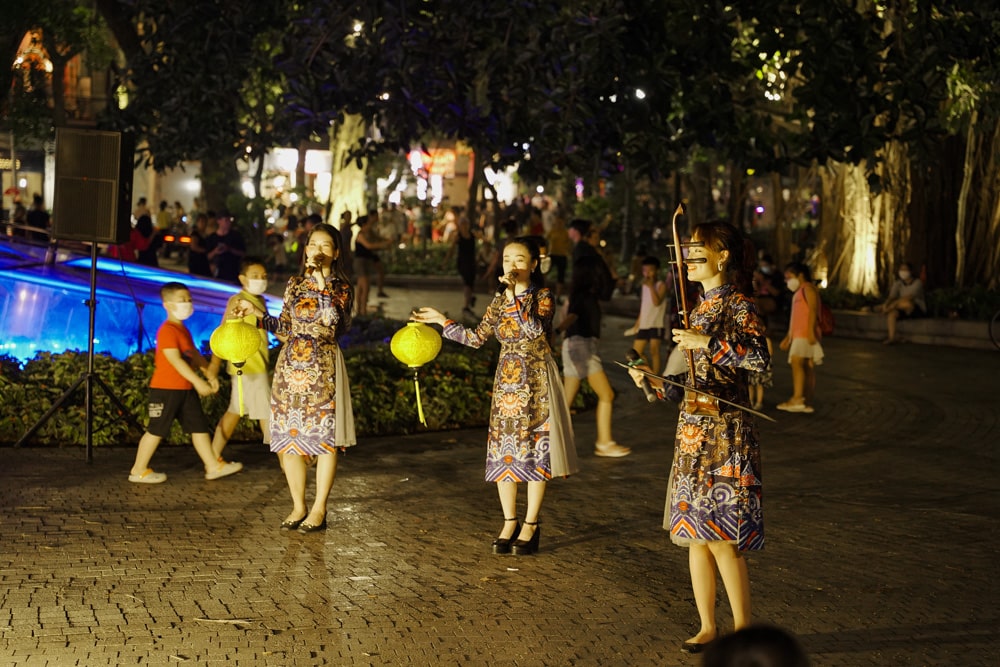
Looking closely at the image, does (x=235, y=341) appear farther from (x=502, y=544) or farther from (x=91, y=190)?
(x=91, y=190)

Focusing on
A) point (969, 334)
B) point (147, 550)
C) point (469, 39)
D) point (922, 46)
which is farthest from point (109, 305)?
point (969, 334)

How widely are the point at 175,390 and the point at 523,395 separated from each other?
312cm

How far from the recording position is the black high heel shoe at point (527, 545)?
7.86 meters

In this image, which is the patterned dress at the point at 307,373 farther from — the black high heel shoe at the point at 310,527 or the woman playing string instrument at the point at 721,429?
the woman playing string instrument at the point at 721,429

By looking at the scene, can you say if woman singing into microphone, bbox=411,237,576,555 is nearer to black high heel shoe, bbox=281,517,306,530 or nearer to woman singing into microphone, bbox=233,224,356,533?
woman singing into microphone, bbox=233,224,356,533

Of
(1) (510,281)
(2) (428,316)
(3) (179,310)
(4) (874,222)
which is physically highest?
(4) (874,222)

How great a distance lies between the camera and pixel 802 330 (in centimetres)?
1382

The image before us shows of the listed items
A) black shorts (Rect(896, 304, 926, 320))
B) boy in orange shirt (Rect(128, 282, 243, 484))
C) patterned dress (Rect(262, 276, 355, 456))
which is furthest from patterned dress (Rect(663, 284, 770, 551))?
black shorts (Rect(896, 304, 926, 320))

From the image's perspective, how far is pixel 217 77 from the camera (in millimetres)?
16078

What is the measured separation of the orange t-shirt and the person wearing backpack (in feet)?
20.6

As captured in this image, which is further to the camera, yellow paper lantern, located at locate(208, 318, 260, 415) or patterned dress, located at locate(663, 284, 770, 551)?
yellow paper lantern, located at locate(208, 318, 260, 415)

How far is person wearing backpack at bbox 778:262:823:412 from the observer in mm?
13781

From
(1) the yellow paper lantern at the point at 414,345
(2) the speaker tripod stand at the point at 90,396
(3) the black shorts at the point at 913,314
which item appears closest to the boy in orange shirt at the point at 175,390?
(2) the speaker tripod stand at the point at 90,396

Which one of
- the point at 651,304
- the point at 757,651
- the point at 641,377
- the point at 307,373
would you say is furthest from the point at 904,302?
the point at 757,651
